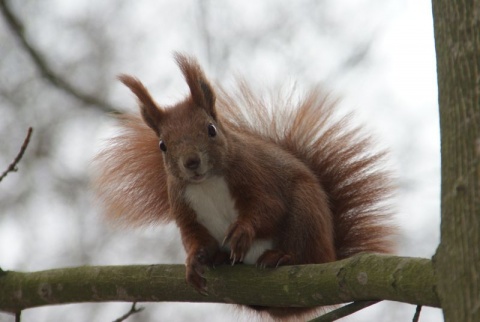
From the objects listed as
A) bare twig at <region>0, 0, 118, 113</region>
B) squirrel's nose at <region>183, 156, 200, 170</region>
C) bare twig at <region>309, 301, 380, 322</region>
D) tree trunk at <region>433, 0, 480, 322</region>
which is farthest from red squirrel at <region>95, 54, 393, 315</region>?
bare twig at <region>0, 0, 118, 113</region>

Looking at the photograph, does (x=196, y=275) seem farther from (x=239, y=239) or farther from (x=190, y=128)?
(x=190, y=128)

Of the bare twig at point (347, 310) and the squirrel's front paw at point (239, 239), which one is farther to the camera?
the squirrel's front paw at point (239, 239)

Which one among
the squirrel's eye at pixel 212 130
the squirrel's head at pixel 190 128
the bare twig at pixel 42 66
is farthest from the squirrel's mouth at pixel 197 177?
the bare twig at pixel 42 66

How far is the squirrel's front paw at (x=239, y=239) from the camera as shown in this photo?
2791mm

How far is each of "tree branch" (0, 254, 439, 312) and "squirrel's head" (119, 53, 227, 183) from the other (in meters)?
0.40

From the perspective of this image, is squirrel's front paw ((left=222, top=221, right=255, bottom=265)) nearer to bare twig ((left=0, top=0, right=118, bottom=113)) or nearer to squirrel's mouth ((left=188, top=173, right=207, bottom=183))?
squirrel's mouth ((left=188, top=173, right=207, bottom=183))

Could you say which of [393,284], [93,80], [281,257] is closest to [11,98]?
[93,80]

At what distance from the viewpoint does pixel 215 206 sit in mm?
3043

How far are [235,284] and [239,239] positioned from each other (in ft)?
0.70

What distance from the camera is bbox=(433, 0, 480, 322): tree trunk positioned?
65.1 inches

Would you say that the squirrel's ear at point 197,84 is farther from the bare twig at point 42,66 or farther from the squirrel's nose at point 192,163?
the bare twig at point 42,66

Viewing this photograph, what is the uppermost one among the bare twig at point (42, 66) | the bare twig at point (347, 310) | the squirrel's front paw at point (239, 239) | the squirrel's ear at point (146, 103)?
the bare twig at point (42, 66)

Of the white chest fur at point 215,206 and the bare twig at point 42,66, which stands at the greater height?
the bare twig at point 42,66

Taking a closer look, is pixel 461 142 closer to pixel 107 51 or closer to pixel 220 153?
pixel 220 153
